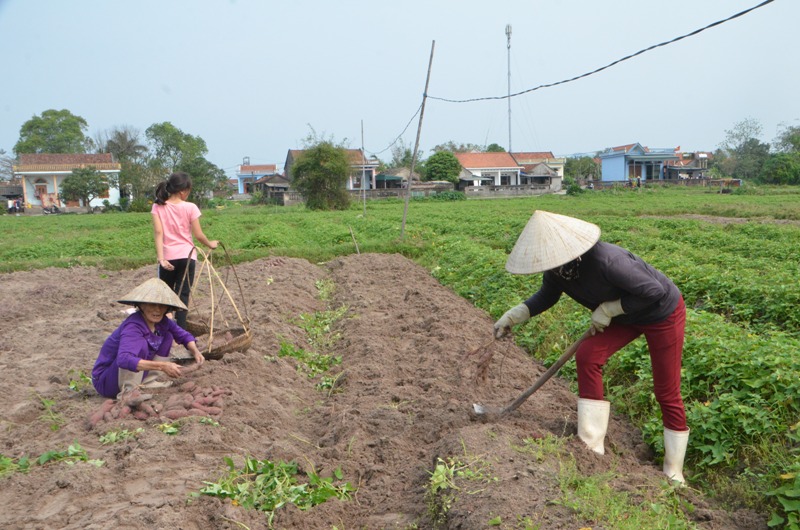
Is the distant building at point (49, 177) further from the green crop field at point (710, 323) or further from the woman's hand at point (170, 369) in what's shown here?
the woman's hand at point (170, 369)

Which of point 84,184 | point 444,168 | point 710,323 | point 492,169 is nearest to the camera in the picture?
point 710,323

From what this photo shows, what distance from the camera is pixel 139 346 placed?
468cm

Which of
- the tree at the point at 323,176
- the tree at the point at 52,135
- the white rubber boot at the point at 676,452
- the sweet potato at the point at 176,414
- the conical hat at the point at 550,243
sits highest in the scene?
the tree at the point at 52,135

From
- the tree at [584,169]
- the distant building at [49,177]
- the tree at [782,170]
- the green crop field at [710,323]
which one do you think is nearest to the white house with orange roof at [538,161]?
the tree at [584,169]

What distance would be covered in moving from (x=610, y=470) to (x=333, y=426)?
197 centimetres

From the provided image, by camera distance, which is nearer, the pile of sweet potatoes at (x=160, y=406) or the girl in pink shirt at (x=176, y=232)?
the pile of sweet potatoes at (x=160, y=406)

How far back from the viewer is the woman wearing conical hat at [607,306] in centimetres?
366

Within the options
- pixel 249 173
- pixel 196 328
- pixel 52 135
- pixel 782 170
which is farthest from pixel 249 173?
pixel 196 328

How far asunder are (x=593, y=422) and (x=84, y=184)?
44609 mm

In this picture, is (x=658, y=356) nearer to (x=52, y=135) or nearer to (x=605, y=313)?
(x=605, y=313)

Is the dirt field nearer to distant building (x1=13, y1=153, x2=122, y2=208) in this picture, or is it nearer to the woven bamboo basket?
the woven bamboo basket

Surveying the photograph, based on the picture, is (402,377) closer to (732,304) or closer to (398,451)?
(398,451)

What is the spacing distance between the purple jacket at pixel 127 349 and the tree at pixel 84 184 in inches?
1649

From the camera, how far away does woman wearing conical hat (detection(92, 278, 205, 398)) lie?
15.2 feet
